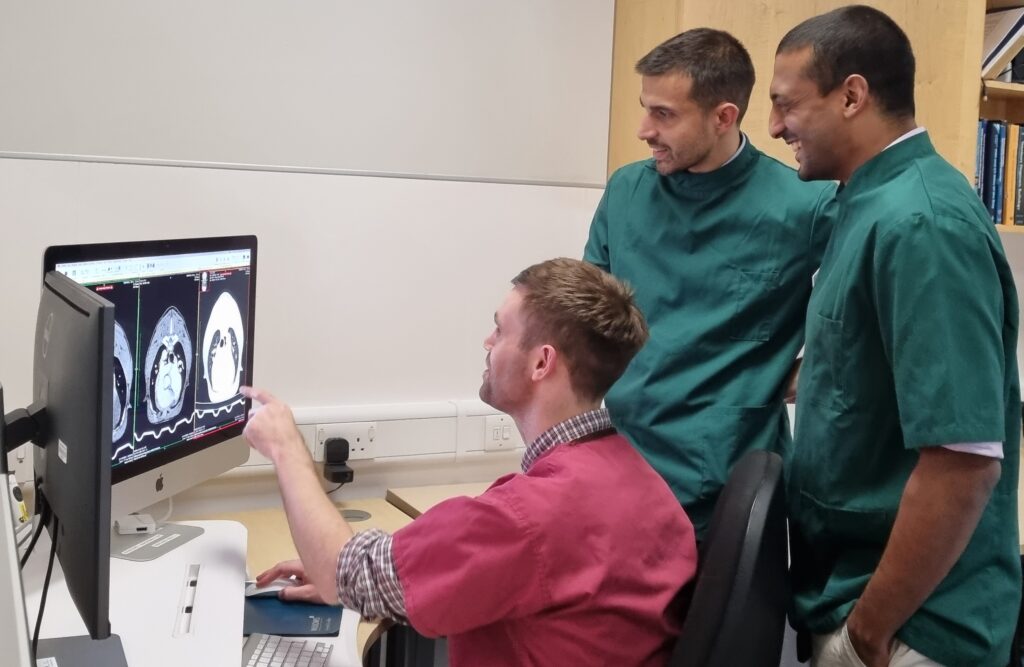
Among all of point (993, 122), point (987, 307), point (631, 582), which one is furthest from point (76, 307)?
point (993, 122)

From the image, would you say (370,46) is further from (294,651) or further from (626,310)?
(294,651)

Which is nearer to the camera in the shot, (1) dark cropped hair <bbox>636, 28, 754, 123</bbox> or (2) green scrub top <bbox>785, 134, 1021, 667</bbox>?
(2) green scrub top <bbox>785, 134, 1021, 667</bbox>

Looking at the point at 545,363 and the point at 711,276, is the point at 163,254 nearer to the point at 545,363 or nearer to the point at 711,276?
the point at 545,363

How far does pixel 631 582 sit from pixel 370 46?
5.32 feet

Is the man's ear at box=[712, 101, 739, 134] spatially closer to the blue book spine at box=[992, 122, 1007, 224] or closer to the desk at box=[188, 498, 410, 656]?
the desk at box=[188, 498, 410, 656]

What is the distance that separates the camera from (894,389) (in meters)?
1.42

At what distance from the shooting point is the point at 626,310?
1467 millimetres

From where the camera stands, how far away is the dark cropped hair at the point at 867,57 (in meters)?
1.50

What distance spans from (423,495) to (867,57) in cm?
148

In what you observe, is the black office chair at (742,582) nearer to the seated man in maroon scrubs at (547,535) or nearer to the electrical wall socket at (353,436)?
the seated man in maroon scrubs at (547,535)

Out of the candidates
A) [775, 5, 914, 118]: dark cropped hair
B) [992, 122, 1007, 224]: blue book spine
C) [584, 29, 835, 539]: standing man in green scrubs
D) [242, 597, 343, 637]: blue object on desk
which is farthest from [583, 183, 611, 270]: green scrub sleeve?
[992, 122, 1007, 224]: blue book spine

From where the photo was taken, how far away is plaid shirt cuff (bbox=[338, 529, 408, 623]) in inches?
50.4

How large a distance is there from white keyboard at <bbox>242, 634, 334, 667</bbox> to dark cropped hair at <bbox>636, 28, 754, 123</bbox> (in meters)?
1.15

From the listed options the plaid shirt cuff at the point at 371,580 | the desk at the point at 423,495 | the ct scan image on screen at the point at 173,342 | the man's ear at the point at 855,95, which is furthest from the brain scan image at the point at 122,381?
the man's ear at the point at 855,95
